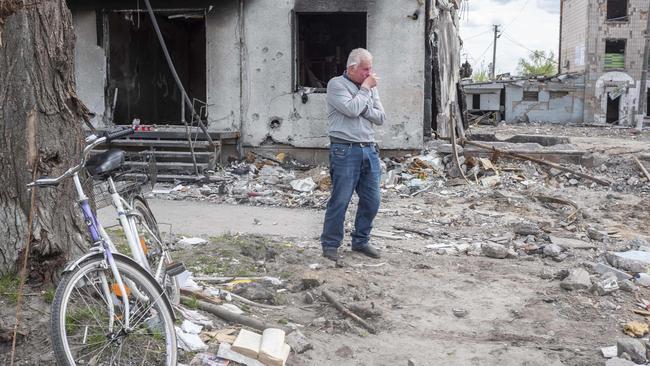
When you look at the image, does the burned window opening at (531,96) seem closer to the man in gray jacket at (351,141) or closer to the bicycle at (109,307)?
the man in gray jacket at (351,141)

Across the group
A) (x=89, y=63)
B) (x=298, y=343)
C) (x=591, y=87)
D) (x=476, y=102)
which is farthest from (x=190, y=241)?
(x=591, y=87)

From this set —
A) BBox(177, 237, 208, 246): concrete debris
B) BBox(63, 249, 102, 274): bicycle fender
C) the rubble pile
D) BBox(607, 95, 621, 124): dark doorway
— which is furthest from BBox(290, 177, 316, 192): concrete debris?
BBox(607, 95, 621, 124): dark doorway

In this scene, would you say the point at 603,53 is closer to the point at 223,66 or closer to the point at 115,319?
the point at 223,66

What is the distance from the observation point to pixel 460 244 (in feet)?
23.2

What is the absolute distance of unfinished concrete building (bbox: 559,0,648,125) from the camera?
127 feet

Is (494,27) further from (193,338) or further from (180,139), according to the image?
(193,338)

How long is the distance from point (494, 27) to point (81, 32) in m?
58.0

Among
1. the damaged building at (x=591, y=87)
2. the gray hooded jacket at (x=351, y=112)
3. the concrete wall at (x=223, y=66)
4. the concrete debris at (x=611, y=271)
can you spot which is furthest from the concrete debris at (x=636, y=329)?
the damaged building at (x=591, y=87)

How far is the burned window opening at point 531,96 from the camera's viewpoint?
38938 mm

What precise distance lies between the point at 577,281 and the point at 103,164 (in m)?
3.85

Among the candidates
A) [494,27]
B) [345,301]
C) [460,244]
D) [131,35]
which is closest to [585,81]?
[494,27]

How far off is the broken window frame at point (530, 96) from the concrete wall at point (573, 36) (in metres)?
3.62

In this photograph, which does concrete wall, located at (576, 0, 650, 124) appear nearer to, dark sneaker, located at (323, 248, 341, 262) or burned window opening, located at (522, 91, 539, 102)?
burned window opening, located at (522, 91, 539, 102)

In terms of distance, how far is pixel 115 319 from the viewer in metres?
3.10
